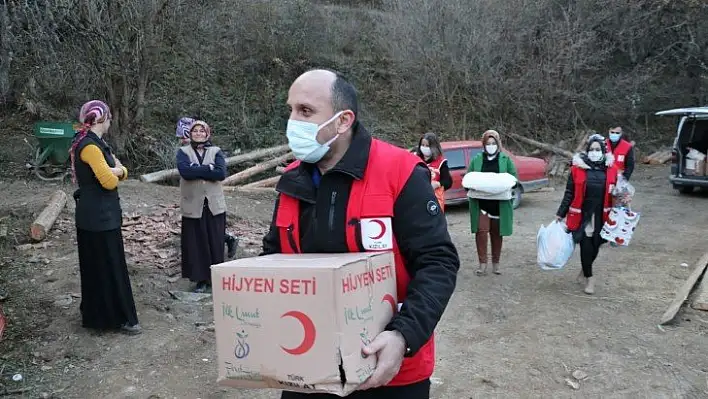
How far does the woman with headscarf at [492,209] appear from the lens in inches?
313

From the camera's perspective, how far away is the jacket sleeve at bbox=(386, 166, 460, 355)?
2.20 meters

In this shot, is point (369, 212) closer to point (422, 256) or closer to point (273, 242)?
point (422, 256)

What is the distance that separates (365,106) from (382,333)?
19.5m

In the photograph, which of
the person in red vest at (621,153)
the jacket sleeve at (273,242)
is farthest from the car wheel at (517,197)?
the jacket sleeve at (273,242)

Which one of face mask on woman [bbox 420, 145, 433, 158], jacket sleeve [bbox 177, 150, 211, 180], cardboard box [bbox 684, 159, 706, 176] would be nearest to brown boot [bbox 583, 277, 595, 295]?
face mask on woman [bbox 420, 145, 433, 158]

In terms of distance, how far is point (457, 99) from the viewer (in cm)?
2005

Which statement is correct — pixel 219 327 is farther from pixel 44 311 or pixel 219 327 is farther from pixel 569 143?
pixel 569 143

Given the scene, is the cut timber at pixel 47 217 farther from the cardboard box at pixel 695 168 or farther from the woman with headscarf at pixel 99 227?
the cardboard box at pixel 695 168

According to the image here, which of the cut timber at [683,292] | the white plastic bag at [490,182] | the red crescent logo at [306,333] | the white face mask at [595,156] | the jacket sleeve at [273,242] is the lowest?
the cut timber at [683,292]

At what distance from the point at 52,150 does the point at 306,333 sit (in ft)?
37.9

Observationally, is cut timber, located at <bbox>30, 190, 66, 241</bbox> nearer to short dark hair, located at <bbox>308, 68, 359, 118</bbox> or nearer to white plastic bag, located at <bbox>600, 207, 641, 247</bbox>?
white plastic bag, located at <bbox>600, 207, 641, 247</bbox>

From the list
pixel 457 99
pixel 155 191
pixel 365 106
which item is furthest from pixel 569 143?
A: pixel 155 191

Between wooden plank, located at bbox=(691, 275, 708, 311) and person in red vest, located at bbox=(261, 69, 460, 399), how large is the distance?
516 centimetres

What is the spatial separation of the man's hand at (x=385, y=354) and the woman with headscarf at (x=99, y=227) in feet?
12.8
